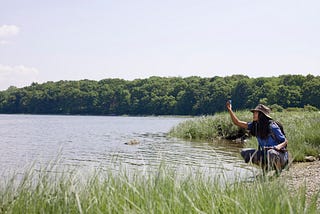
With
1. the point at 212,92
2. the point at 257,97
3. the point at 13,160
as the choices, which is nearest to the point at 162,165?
the point at 13,160

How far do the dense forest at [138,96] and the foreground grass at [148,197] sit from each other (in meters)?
74.3

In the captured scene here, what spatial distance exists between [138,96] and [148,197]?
9323 cm

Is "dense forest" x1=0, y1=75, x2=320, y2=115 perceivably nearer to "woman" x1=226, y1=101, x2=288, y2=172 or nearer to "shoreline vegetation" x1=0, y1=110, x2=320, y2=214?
"woman" x1=226, y1=101, x2=288, y2=172

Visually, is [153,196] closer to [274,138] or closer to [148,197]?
[148,197]

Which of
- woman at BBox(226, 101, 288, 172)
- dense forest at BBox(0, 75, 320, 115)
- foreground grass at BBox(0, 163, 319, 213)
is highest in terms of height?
dense forest at BBox(0, 75, 320, 115)

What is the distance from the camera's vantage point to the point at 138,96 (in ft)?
318

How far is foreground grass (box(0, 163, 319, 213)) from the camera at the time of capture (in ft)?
12.5

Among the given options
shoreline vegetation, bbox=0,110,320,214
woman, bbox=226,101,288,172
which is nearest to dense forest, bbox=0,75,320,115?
woman, bbox=226,101,288,172

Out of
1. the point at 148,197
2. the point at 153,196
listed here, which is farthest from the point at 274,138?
the point at 148,197

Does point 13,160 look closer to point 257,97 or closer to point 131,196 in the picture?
point 131,196

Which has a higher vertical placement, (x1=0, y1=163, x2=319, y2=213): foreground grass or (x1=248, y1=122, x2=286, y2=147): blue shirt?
(x1=248, y1=122, x2=286, y2=147): blue shirt

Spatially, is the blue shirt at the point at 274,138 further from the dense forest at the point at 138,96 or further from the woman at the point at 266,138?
the dense forest at the point at 138,96

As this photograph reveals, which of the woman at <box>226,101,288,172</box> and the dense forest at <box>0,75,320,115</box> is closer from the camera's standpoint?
the woman at <box>226,101,288,172</box>

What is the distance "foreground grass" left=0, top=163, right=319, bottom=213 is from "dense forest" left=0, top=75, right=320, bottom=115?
244 feet
